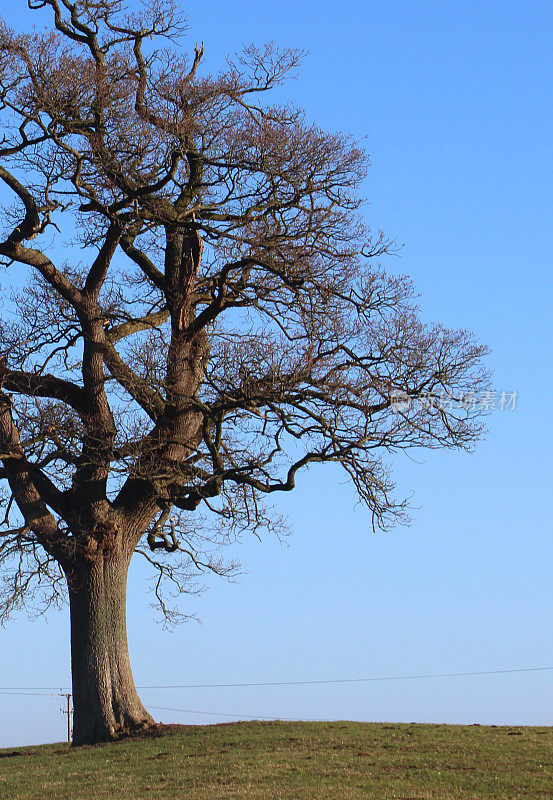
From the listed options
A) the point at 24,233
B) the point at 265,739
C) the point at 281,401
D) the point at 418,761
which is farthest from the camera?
the point at 24,233

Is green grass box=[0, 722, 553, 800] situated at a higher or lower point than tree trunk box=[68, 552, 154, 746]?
lower

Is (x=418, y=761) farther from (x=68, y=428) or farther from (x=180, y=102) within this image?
(x=180, y=102)

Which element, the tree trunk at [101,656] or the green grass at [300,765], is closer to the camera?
the green grass at [300,765]

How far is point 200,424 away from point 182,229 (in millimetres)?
3808

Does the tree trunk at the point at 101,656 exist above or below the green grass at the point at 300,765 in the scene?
above

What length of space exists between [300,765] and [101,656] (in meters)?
4.78

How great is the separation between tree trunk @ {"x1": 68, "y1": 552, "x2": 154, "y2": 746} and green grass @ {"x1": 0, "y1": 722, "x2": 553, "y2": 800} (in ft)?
2.12

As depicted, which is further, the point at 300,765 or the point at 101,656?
the point at 101,656

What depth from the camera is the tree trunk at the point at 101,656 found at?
14859 mm

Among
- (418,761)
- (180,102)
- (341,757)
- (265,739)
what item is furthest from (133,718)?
(180,102)

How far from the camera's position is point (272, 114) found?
16.9 metres

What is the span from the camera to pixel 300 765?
458 inches

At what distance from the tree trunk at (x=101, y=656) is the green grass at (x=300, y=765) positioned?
646mm

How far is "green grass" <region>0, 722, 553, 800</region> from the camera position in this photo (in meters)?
10.4
